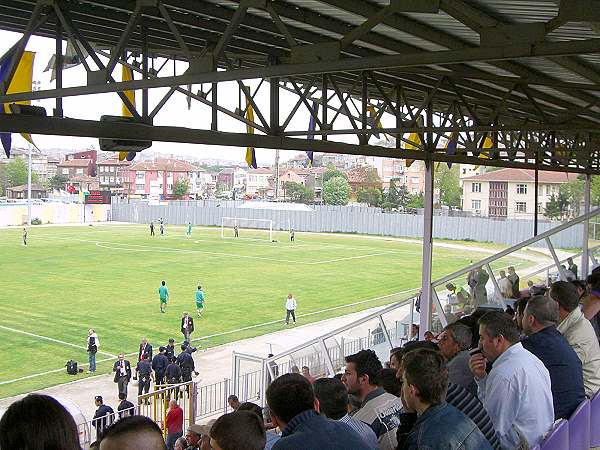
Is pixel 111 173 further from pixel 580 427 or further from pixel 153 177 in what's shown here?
pixel 580 427

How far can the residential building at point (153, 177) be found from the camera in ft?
338

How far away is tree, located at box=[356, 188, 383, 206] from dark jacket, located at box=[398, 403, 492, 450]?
8296 cm

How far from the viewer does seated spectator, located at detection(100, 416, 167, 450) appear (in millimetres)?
1615

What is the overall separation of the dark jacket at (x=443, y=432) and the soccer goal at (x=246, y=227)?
51.3m

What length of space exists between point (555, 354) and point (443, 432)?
137 centimetres

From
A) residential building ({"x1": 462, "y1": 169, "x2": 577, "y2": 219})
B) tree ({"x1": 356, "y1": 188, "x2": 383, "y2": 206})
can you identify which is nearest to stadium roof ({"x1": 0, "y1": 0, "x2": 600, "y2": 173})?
residential building ({"x1": 462, "y1": 169, "x2": 577, "y2": 219})

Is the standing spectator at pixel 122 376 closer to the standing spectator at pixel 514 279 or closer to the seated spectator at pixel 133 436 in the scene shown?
the standing spectator at pixel 514 279

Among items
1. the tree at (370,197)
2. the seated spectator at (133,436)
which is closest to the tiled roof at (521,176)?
the tree at (370,197)

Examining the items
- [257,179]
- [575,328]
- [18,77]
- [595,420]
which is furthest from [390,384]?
[257,179]

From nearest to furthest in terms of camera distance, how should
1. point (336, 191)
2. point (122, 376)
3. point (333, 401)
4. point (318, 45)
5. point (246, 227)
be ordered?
point (333, 401)
point (318, 45)
point (122, 376)
point (246, 227)
point (336, 191)

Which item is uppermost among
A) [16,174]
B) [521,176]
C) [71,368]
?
[16,174]

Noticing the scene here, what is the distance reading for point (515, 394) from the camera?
116 inches

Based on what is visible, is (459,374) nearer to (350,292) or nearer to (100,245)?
(350,292)

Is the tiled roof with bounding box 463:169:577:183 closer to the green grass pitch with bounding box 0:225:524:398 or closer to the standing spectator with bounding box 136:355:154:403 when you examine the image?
the green grass pitch with bounding box 0:225:524:398
